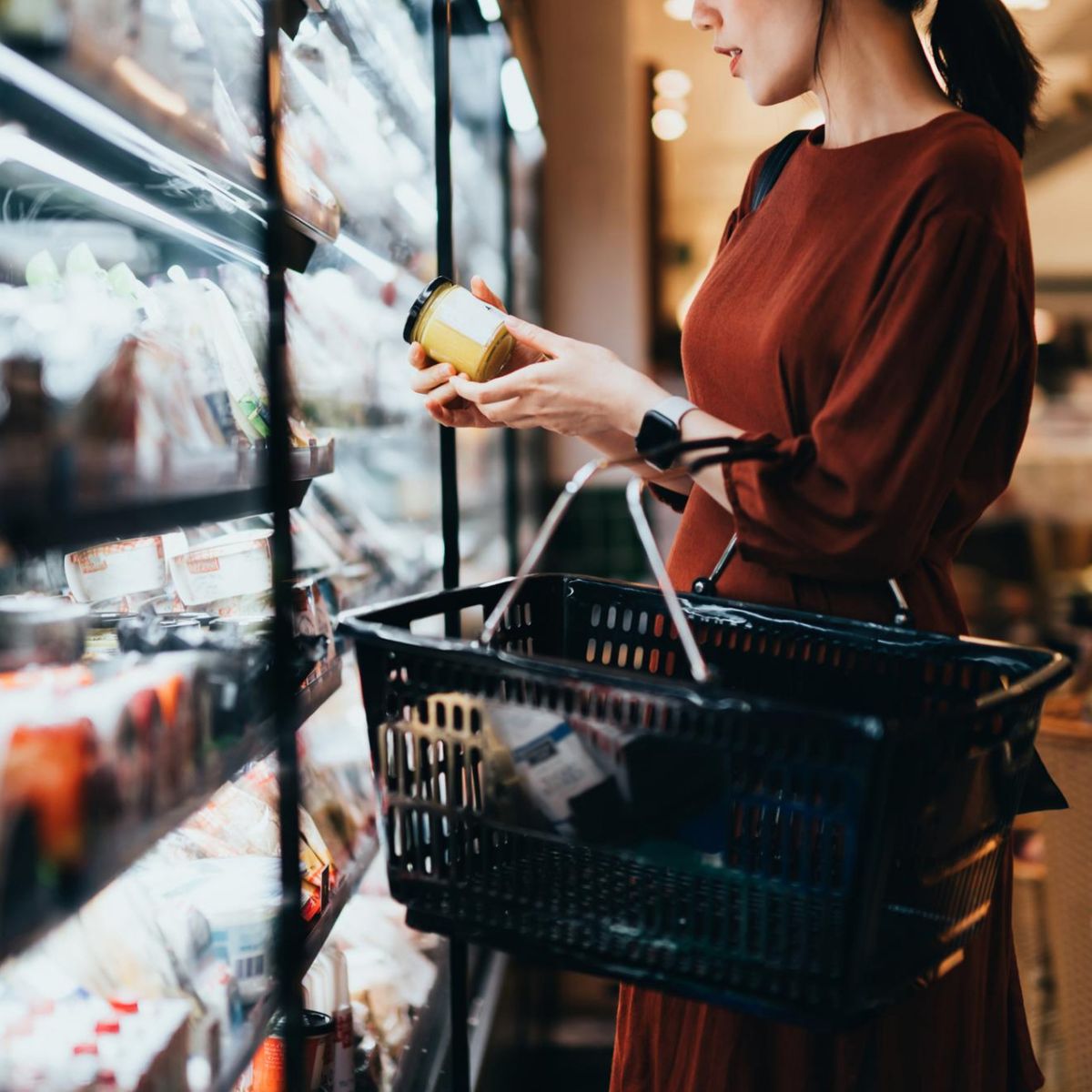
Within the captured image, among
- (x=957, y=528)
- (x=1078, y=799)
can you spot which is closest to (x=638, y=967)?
(x=957, y=528)

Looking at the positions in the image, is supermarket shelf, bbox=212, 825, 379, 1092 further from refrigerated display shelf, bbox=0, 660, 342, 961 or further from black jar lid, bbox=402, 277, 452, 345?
black jar lid, bbox=402, 277, 452, 345

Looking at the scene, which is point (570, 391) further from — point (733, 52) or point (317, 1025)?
point (317, 1025)

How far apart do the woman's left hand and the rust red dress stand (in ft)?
0.46

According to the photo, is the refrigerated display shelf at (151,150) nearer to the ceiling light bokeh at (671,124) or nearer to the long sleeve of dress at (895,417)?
the long sleeve of dress at (895,417)

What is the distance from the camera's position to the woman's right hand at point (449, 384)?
4.26 ft


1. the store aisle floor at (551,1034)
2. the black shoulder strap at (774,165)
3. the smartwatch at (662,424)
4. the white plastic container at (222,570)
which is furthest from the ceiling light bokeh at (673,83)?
the smartwatch at (662,424)

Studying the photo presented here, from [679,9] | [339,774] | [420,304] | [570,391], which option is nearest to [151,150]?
[420,304]

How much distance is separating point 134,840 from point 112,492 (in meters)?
0.26

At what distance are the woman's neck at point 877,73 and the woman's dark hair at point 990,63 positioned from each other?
39mm

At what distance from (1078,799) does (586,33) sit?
3119mm

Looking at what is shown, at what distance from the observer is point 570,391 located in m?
1.15

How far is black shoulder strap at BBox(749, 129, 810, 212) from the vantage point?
1.40 metres

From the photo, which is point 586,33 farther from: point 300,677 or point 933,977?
point 933,977

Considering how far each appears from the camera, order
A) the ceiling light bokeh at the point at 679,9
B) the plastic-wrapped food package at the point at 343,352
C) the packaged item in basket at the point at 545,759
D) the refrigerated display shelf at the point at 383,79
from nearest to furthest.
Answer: the packaged item in basket at the point at 545,759, the refrigerated display shelf at the point at 383,79, the plastic-wrapped food package at the point at 343,352, the ceiling light bokeh at the point at 679,9
